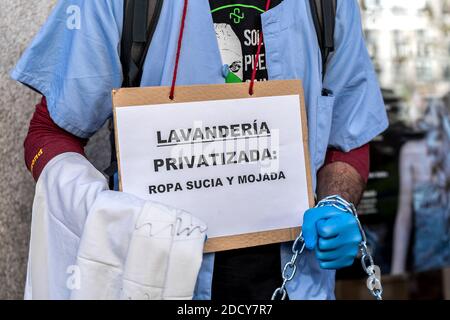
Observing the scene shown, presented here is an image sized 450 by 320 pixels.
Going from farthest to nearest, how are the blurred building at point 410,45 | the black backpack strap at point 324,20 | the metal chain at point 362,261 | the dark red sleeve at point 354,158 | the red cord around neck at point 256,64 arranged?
the blurred building at point 410,45 < the dark red sleeve at point 354,158 < the black backpack strap at point 324,20 < the red cord around neck at point 256,64 < the metal chain at point 362,261

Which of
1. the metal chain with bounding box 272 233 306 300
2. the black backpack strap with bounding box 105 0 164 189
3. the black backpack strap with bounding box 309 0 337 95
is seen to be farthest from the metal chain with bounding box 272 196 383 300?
the black backpack strap with bounding box 105 0 164 189

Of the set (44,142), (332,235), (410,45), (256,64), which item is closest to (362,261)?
(332,235)

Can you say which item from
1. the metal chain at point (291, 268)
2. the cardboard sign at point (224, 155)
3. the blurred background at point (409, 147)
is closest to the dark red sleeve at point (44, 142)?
the cardboard sign at point (224, 155)

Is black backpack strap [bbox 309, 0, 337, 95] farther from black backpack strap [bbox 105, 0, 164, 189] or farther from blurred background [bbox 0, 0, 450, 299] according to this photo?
blurred background [bbox 0, 0, 450, 299]

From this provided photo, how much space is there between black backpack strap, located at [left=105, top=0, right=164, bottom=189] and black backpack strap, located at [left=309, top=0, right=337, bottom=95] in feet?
1.38

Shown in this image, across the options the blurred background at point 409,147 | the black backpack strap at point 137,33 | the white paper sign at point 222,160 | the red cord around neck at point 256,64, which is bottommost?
the blurred background at point 409,147

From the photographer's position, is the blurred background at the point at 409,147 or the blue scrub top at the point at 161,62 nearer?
the blue scrub top at the point at 161,62

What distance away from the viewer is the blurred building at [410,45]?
304 cm

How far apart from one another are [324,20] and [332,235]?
0.59 meters

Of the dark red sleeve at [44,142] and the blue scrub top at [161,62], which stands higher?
the blue scrub top at [161,62]

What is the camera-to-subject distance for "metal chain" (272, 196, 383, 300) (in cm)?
158

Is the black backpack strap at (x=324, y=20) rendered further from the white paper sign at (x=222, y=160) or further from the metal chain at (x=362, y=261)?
the metal chain at (x=362, y=261)

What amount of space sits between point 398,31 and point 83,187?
1.97m

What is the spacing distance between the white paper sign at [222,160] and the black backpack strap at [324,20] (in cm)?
22
